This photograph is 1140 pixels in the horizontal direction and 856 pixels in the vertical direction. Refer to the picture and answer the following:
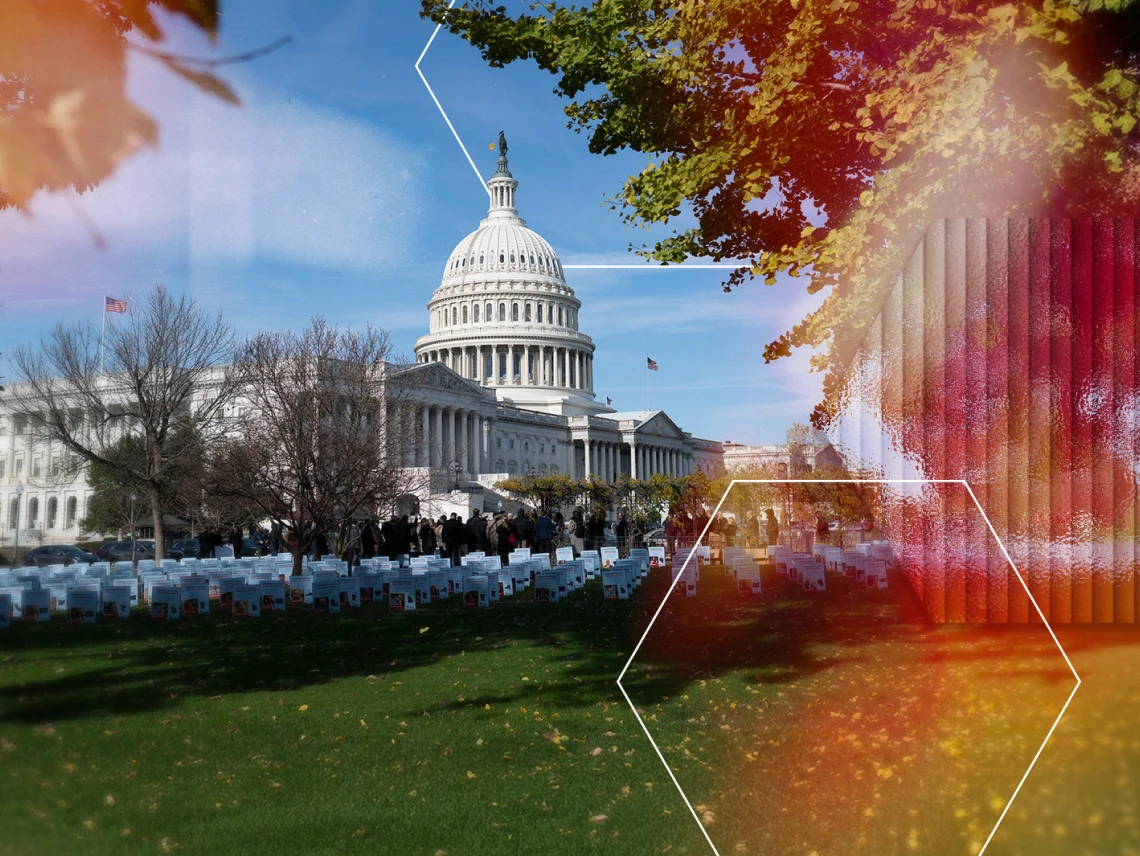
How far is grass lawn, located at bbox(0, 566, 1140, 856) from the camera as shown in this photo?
9.12 feet

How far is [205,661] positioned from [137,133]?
22.7 ft

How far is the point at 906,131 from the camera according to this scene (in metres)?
3.95

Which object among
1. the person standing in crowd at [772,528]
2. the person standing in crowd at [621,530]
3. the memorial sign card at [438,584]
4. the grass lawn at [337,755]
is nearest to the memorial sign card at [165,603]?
the memorial sign card at [438,584]

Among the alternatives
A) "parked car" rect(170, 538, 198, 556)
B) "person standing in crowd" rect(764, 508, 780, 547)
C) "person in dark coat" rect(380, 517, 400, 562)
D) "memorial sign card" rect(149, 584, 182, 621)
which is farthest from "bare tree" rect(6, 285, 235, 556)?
"parked car" rect(170, 538, 198, 556)

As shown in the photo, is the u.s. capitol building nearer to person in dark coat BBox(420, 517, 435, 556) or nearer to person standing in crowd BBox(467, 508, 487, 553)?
person standing in crowd BBox(467, 508, 487, 553)

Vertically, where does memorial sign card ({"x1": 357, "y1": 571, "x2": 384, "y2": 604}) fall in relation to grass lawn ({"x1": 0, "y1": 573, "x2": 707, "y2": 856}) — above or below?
below

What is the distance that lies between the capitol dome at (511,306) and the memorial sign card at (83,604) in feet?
34.3

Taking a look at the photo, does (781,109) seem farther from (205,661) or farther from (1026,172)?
(205,661)

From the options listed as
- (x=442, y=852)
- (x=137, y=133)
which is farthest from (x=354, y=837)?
(x=137, y=133)

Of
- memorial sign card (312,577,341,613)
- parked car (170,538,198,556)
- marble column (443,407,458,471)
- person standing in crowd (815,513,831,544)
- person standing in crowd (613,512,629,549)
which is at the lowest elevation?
parked car (170,538,198,556)

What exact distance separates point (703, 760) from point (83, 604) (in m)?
11.4

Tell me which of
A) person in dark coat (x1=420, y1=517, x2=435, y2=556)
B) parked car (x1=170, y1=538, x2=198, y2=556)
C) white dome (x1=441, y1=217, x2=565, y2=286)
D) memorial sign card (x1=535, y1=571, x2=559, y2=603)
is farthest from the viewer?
parked car (x1=170, y1=538, x2=198, y2=556)

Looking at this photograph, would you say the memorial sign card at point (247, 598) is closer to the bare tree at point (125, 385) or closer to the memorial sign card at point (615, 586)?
the memorial sign card at point (615, 586)

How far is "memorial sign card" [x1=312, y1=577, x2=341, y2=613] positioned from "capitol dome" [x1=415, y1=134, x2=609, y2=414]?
11205mm
